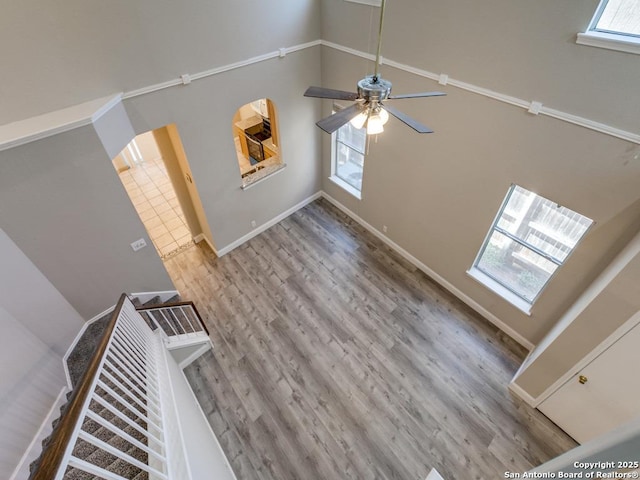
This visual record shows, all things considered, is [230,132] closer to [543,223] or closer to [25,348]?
[25,348]

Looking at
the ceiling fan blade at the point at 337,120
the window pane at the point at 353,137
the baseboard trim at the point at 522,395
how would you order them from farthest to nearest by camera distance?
the window pane at the point at 353,137, the baseboard trim at the point at 522,395, the ceiling fan blade at the point at 337,120

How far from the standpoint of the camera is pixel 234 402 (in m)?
4.20

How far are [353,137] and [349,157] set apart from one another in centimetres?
49

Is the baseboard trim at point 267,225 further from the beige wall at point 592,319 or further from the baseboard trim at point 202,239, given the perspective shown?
the beige wall at point 592,319

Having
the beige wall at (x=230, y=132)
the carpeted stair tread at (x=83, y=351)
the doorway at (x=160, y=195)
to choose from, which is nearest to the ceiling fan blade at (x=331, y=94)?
the beige wall at (x=230, y=132)

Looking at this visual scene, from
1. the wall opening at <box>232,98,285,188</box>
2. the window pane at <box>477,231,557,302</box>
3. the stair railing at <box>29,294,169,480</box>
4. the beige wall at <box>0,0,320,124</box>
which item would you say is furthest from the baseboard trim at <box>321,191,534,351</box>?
the stair railing at <box>29,294,169,480</box>

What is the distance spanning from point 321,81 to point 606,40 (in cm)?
391

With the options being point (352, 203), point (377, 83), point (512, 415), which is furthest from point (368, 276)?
point (377, 83)

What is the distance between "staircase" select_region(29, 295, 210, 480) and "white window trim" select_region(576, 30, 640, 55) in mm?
4417

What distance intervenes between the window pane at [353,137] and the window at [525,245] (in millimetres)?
2598

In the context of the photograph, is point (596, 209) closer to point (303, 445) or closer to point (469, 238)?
point (469, 238)

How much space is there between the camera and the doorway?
17.6 ft

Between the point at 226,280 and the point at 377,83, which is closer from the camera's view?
the point at 377,83

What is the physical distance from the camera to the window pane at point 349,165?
19.9ft
